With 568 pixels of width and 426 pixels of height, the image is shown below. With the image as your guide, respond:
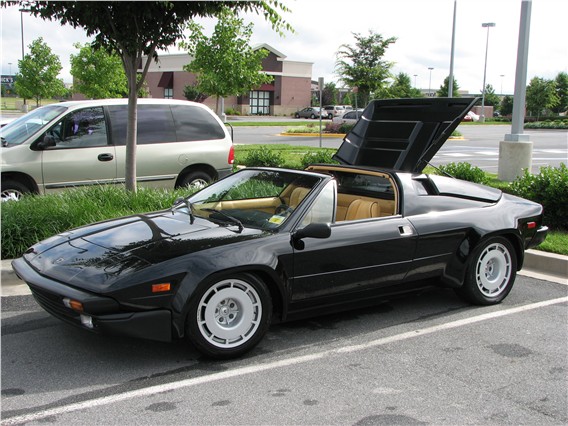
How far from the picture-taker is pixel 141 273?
3.86m

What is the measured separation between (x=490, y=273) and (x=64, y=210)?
15.4 ft

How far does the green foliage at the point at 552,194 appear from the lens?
805cm

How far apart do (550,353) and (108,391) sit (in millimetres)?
3138

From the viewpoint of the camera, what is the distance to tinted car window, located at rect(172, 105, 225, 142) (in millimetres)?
9867

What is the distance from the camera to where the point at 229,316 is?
4160 mm

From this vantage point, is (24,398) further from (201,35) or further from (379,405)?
(201,35)

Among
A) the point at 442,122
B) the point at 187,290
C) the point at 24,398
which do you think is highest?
the point at 442,122

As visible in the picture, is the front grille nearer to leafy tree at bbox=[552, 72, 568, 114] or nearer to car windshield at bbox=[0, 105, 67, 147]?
car windshield at bbox=[0, 105, 67, 147]

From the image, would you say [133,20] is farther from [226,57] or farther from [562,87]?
[562,87]

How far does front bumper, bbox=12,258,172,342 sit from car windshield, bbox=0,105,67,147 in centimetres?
543

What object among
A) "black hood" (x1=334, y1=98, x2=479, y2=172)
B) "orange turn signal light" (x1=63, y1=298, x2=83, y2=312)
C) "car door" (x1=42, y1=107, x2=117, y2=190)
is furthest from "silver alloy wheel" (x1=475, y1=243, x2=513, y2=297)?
"car door" (x1=42, y1=107, x2=117, y2=190)

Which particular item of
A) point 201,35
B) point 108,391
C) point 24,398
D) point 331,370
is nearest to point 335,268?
point 331,370

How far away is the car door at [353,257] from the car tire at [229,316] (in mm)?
321

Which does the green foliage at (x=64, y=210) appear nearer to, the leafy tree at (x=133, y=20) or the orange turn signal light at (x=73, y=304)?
the leafy tree at (x=133, y=20)
